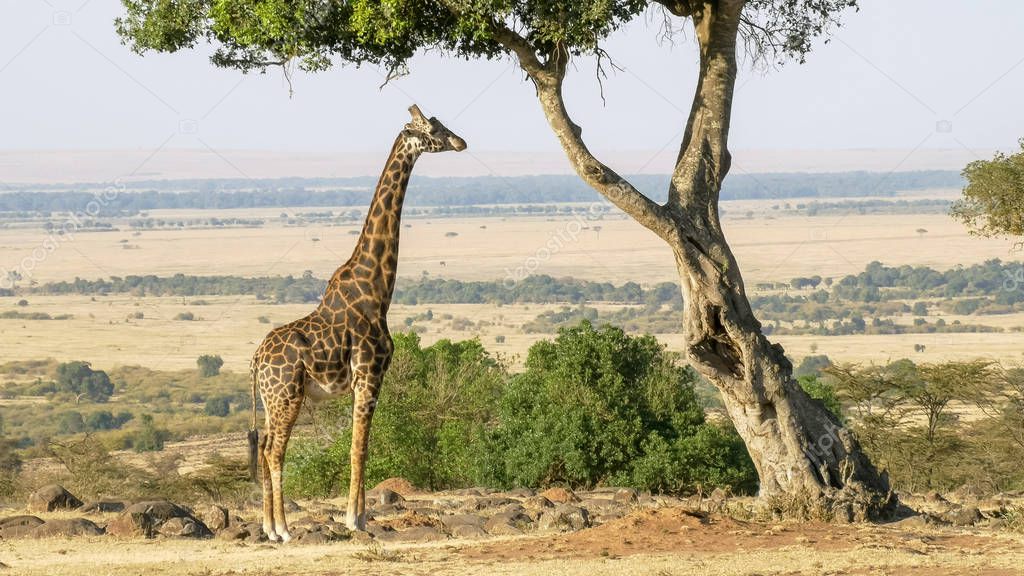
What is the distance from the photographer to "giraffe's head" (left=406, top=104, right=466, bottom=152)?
43.0 feet

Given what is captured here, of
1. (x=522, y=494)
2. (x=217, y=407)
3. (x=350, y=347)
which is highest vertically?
(x=350, y=347)

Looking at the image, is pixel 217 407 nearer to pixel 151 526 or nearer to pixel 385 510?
pixel 385 510

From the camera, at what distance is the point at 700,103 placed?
1409cm

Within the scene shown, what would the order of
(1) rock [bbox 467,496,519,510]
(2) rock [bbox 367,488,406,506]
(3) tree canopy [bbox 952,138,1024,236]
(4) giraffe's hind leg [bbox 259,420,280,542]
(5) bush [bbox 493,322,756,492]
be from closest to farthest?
1. (4) giraffe's hind leg [bbox 259,420,280,542]
2. (1) rock [bbox 467,496,519,510]
3. (2) rock [bbox 367,488,406,506]
4. (5) bush [bbox 493,322,756,492]
5. (3) tree canopy [bbox 952,138,1024,236]

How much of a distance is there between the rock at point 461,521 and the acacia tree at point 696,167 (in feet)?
8.95

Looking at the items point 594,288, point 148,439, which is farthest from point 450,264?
point 148,439

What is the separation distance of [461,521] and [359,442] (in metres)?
1.80

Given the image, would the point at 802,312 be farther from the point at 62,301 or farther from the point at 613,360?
the point at 613,360

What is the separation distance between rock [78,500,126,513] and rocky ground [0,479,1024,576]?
2.67 ft

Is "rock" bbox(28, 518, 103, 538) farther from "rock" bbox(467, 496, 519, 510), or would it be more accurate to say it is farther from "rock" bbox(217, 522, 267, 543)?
"rock" bbox(467, 496, 519, 510)

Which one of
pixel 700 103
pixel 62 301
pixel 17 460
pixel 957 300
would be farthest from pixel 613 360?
pixel 62 301

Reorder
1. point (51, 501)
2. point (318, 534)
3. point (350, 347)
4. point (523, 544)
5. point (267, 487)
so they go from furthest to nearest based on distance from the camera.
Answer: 1. point (51, 501)
2. point (318, 534)
3. point (267, 487)
4. point (350, 347)
5. point (523, 544)

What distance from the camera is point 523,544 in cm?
1255

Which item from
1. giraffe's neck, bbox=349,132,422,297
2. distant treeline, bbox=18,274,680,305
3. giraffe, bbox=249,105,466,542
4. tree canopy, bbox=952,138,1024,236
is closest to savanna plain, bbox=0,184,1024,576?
distant treeline, bbox=18,274,680,305
